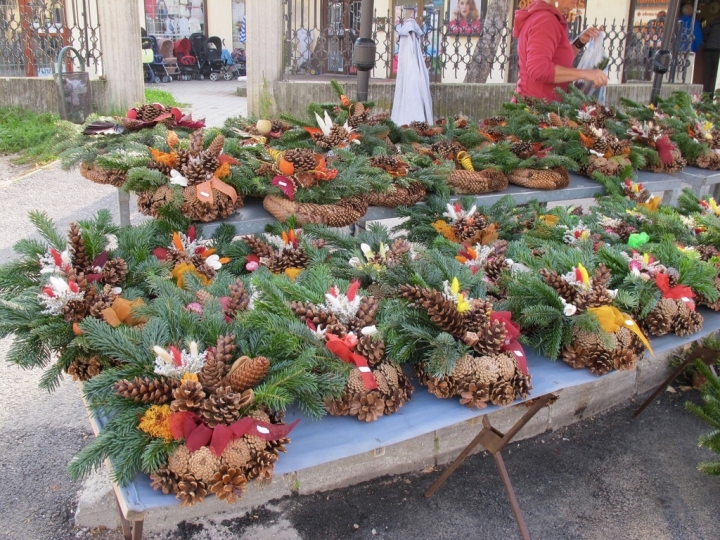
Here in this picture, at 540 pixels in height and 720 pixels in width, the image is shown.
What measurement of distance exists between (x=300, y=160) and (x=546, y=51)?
228cm

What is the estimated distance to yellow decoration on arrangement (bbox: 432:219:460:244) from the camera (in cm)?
252

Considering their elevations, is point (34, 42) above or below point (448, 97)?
above

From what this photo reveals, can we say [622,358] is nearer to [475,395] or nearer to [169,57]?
[475,395]

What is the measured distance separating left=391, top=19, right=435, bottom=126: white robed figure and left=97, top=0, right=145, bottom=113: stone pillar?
125 inches

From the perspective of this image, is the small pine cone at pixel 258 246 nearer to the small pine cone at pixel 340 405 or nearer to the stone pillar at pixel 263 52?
the small pine cone at pixel 340 405

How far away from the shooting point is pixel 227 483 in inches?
51.6

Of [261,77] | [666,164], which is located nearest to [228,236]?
[666,164]

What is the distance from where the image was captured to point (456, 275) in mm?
1830

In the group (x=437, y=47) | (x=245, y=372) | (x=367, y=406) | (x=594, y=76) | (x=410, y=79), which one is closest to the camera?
(x=245, y=372)

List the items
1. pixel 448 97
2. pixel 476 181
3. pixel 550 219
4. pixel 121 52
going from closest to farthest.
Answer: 1. pixel 550 219
2. pixel 476 181
3. pixel 448 97
4. pixel 121 52

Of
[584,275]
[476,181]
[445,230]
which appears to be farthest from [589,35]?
[584,275]

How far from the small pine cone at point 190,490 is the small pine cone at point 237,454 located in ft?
0.20

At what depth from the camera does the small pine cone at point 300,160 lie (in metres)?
2.30

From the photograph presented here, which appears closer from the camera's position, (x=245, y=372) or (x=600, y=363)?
(x=245, y=372)
